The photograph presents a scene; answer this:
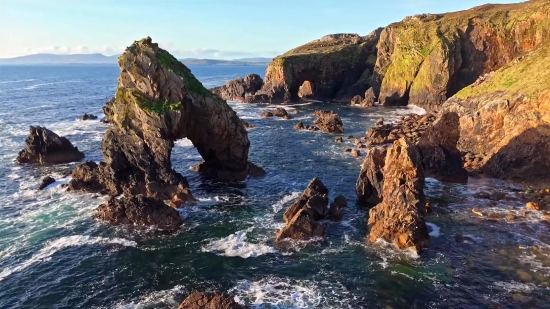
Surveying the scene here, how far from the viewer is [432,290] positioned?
3136cm

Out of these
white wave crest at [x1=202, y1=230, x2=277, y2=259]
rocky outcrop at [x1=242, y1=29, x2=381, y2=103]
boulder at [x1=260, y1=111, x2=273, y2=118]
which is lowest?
white wave crest at [x1=202, y1=230, x2=277, y2=259]

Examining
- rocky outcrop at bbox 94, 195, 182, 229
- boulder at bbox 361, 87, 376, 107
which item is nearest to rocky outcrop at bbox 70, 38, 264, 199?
rocky outcrop at bbox 94, 195, 182, 229

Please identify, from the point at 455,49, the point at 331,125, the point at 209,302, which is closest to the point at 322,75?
the point at 455,49

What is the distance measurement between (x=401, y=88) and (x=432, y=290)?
93.8 m

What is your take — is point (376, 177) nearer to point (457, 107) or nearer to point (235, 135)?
point (235, 135)

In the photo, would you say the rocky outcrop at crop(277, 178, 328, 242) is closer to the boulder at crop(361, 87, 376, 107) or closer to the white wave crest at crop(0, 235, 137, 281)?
the white wave crest at crop(0, 235, 137, 281)

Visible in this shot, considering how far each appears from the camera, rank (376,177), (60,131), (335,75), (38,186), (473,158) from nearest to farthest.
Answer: (376,177) → (38,186) → (473,158) → (60,131) → (335,75)

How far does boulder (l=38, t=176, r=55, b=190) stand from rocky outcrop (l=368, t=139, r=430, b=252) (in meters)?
41.8

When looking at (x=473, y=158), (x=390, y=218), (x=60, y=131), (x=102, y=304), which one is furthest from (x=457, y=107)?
(x=60, y=131)

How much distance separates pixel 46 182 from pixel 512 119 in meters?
64.5

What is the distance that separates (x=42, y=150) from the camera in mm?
65312

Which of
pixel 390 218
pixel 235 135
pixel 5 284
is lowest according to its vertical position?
pixel 5 284

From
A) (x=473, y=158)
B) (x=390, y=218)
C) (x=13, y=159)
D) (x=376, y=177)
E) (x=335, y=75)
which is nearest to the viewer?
(x=390, y=218)

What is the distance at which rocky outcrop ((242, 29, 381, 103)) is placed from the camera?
131625 millimetres
